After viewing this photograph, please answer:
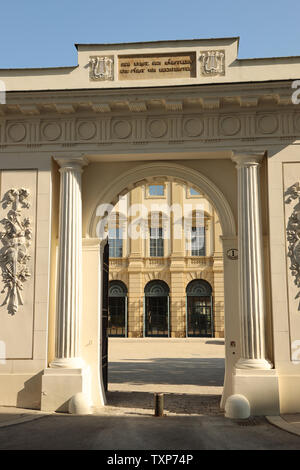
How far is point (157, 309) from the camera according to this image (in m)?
37.2

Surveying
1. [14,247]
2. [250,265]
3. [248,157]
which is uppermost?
[248,157]

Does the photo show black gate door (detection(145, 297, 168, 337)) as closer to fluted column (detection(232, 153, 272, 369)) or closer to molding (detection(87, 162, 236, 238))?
molding (detection(87, 162, 236, 238))

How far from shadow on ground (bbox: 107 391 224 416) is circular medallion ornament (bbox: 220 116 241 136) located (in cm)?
650

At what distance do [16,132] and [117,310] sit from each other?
27116 mm

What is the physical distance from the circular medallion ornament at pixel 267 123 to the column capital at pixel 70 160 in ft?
14.1

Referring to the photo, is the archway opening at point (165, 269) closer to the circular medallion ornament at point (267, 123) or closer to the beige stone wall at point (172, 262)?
the beige stone wall at point (172, 262)

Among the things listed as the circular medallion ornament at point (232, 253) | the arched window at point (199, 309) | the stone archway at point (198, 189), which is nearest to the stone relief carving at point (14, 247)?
the stone archway at point (198, 189)

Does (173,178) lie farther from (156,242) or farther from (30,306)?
(156,242)

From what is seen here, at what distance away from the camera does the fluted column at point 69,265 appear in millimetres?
11055

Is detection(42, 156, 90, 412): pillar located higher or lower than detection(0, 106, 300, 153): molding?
lower

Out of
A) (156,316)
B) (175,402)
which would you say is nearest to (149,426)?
(175,402)

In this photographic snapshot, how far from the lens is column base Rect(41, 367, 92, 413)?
34.9ft

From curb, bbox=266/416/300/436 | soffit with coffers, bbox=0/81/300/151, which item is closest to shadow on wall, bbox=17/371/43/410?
curb, bbox=266/416/300/436

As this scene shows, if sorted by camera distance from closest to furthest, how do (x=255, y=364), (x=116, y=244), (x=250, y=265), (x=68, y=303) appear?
(x=255, y=364)
(x=250, y=265)
(x=68, y=303)
(x=116, y=244)
